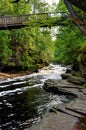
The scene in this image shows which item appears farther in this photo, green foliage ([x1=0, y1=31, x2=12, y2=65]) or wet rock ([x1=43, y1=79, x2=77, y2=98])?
green foliage ([x1=0, y1=31, x2=12, y2=65])

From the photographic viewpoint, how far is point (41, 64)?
44.0 m

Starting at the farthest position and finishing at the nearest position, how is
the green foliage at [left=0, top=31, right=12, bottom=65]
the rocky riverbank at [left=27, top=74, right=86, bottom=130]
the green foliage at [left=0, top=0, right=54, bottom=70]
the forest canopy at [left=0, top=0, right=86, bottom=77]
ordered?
the green foliage at [left=0, top=0, right=54, bottom=70] < the green foliage at [left=0, top=31, right=12, bottom=65] < the forest canopy at [left=0, top=0, right=86, bottom=77] < the rocky riverbank at [left=27, top=74, right=86, bottom=130]

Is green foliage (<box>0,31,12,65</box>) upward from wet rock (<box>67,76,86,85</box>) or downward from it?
upward

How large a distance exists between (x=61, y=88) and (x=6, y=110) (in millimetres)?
6210

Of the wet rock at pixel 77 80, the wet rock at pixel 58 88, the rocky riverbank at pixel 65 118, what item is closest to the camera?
the rocky riverbank at pixel 65 118

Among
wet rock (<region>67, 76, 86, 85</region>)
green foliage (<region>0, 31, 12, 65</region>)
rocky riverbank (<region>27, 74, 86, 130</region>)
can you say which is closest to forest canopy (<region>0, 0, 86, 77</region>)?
green foliage (<region>0, 31, 12, 65</region>)

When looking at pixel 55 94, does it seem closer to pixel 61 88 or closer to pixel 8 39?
pixel 61 88

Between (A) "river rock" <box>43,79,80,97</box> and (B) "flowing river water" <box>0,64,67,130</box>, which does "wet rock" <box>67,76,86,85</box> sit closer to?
(A) "river rock" <box>43,79,80,97</box>

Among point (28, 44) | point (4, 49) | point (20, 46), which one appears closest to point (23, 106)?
point (4, 49)

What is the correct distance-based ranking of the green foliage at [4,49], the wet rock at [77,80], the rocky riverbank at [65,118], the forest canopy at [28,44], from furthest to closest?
the green foliage at [4,49], the forest canopy at [28,44], the wet rock at [77,80], the rocky riverbank at [65,118]

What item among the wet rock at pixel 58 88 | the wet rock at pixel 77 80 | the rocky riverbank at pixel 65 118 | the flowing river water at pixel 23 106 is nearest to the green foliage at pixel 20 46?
the wet rock at pixel 77 80

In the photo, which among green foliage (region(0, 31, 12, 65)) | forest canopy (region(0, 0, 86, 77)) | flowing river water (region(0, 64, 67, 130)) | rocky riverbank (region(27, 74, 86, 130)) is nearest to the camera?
rocky riverbank (region(27, 74, 86, 130))

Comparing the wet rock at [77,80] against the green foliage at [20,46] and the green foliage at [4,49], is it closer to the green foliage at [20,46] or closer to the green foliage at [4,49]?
the green foliage at [20,46]

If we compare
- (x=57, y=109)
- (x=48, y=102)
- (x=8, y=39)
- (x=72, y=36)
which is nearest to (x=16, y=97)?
(x=48, y=102)
